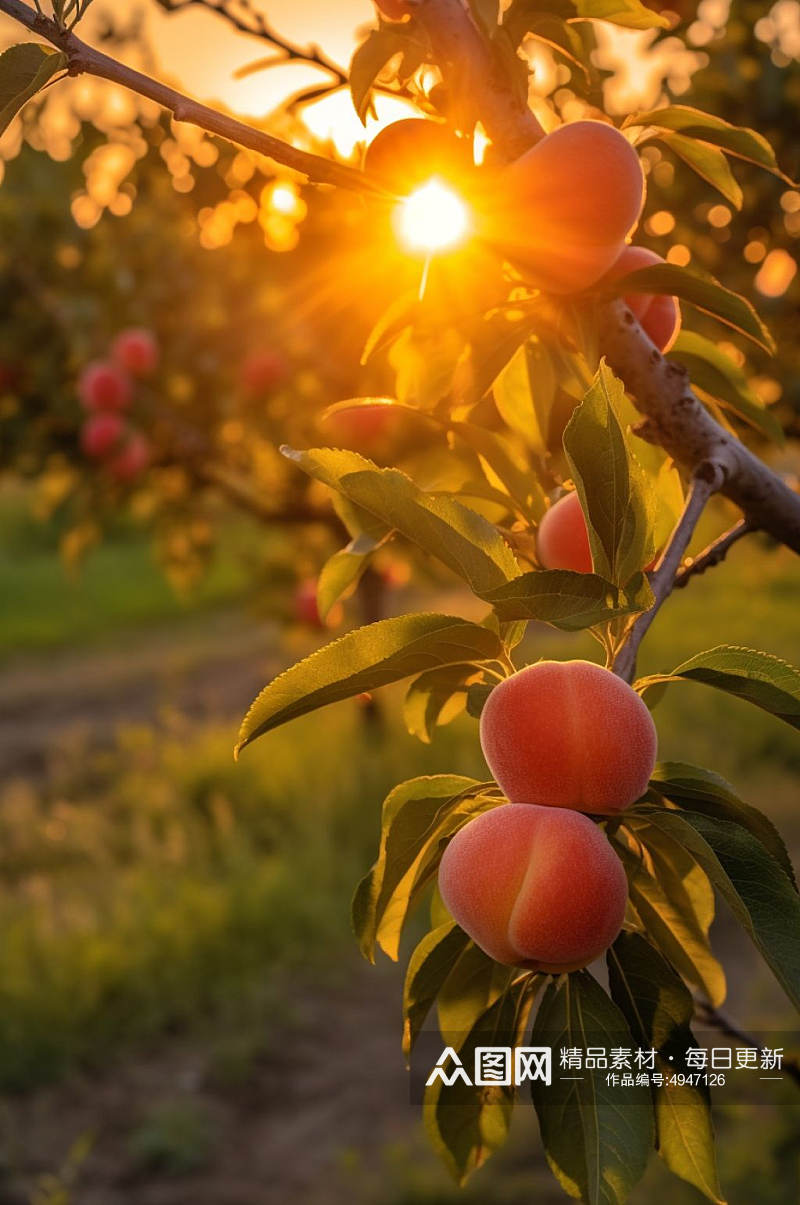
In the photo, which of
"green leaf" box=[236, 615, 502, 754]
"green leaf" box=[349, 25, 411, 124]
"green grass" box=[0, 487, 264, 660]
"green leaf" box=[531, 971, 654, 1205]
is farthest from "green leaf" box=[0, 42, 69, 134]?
"green grass" box=[0, 487, 264, 660]

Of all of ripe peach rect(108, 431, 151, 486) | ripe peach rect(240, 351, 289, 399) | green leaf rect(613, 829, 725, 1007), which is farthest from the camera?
ripe peach rect(240, 351, 289, 399)

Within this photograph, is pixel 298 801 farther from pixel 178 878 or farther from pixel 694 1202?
pixel 694 1202

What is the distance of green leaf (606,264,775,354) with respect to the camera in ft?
2.31

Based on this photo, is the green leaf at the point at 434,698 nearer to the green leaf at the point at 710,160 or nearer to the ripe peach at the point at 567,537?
the ripe peach at the point at 567,537

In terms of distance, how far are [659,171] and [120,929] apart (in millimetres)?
2511

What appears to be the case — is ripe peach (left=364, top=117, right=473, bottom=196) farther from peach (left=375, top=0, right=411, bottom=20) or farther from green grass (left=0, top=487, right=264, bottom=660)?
green grass (left=0, top=487, right=264, bottom=660)

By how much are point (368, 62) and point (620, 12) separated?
0.66 ft

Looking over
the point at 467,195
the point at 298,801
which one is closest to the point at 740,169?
the point at 467,195

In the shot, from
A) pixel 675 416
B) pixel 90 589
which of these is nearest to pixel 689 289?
pixel 675 416

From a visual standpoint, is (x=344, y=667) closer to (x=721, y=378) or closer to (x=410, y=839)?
(x=410, y=839)

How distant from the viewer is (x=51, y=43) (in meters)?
0.60

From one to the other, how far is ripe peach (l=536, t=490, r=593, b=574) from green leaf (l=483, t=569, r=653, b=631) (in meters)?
0.15

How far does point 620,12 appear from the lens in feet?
2.48

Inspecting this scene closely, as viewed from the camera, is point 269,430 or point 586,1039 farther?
point 269,430
